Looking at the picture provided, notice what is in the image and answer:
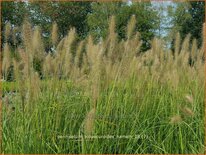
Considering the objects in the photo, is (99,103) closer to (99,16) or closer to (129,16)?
(129,16)

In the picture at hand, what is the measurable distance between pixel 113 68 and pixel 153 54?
32.2 inches

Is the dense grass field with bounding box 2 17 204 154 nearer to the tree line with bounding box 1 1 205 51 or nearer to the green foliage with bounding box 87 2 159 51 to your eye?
the tree line with bounding box 1 1 205 51

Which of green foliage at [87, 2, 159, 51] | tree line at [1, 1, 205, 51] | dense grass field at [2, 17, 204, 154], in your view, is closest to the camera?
dense grass field at [2, 17, 204, 154]

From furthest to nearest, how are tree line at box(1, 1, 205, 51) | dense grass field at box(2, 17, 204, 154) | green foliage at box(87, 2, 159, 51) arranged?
tree line at box(1, 1, 205, 51)
green foliage at box(87, 2, 159, 51)
dense grass field at box(2, 17, 204, 154)

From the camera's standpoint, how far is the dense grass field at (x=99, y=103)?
9.23 ft

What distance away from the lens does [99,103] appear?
3008 millimetres

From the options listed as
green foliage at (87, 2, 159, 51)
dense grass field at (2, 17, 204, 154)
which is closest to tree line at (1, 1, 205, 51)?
green foliage at (87, 2, 159, 51)

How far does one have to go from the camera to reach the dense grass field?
2812 mm

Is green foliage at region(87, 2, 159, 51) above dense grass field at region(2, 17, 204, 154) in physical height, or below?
above

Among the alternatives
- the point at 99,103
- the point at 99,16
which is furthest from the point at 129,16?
the point at 99,103

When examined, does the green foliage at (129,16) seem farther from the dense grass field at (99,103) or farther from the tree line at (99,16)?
Result: the dense grass field at (99,103)

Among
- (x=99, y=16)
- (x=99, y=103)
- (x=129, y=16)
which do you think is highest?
(x=99, y=16)

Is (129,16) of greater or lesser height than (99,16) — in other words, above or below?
below

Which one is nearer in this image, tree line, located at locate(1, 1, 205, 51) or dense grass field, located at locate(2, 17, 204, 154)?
dense grass field, located at locate(2, 17, 204, 154)
